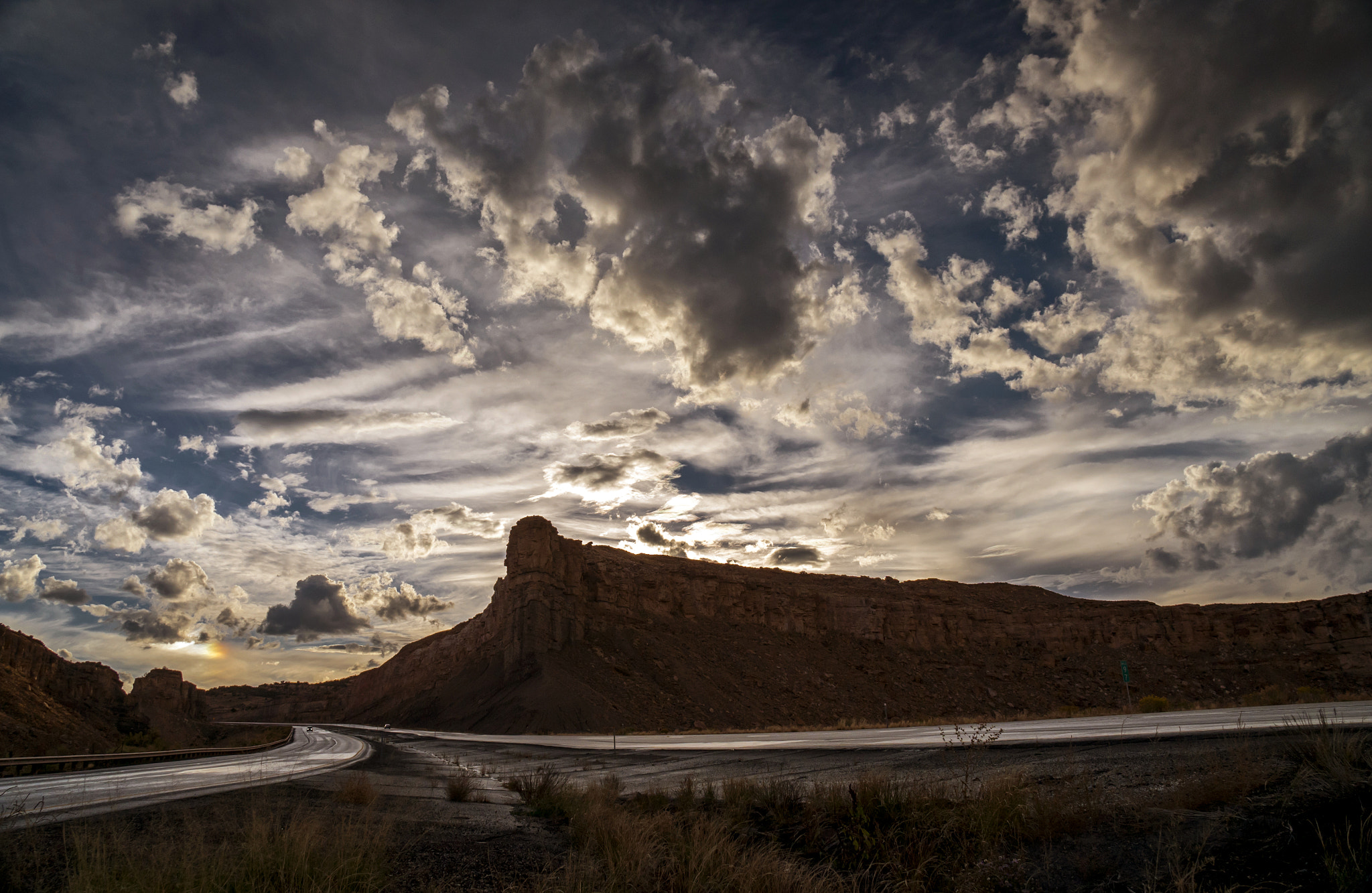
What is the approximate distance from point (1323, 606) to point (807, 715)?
190ft

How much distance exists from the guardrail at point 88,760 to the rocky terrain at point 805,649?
30.2 metres

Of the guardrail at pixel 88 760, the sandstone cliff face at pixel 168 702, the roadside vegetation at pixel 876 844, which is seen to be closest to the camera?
the roadside vegetation at pixel 876 844

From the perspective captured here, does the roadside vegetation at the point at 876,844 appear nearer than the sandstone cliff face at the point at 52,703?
Yes

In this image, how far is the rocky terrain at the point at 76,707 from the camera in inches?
1521

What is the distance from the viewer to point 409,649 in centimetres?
12525

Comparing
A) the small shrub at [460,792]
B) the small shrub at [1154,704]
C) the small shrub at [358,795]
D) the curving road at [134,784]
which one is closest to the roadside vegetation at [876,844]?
the curving road at [134,784]

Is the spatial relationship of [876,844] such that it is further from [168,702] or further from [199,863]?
[168,702]

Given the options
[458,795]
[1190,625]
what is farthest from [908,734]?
[1190,625]

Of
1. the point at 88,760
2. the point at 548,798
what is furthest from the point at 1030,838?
the point at 88,760

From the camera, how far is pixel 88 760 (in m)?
23.3

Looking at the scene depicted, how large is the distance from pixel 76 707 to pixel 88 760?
55341 mm

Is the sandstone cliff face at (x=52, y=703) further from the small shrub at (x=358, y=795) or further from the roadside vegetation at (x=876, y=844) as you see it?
the roadside vegetation at (x=876, y=844)

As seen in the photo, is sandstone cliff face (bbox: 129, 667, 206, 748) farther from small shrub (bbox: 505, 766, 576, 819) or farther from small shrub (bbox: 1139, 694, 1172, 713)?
small shrub (bbox: 1139, 694, 1172, 713)

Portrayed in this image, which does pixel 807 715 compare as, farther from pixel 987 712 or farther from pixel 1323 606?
pixel 1323 606
